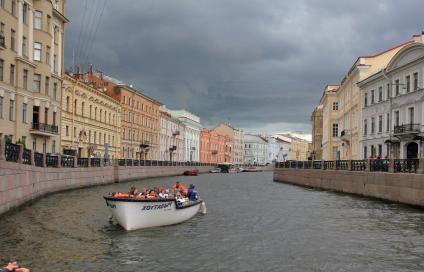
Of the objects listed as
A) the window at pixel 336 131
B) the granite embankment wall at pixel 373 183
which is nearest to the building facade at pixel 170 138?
the window at pixel 336 131

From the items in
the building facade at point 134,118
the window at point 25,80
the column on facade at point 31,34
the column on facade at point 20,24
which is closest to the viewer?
the column on facade at point 20,24

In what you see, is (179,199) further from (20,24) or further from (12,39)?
(20,24)

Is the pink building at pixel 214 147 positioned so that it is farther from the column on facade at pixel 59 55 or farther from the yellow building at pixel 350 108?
the column on facade at pixel 59 55

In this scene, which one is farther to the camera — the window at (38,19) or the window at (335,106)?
the window at (335,106)

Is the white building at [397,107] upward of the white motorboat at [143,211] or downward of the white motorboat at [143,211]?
upward

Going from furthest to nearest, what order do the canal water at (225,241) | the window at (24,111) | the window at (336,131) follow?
the window at (336,131) < the window at (24,111) < the canal water at (225,241)

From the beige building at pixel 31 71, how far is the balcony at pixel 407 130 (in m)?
29.9

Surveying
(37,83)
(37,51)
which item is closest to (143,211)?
(37,83)

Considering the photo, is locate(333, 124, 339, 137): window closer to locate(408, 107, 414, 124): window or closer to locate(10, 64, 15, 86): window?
locate(408, 107, 414, 124): window

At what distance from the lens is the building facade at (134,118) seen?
84.5 metres

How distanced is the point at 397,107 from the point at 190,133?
9253 centimetres

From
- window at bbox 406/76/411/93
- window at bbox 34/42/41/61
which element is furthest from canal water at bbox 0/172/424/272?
window at bbox 34/42/41/61

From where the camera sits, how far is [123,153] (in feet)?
280

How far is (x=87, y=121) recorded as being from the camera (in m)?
67.4
